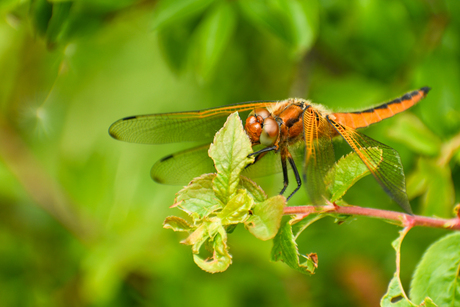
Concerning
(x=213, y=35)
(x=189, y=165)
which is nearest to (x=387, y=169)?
(x=189, y=165)

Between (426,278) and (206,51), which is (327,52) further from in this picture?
(426,278)

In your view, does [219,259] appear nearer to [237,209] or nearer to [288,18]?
[237,209]

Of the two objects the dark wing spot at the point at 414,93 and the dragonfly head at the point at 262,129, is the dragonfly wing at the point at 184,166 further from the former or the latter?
the dark wing spot at the point at 414,93

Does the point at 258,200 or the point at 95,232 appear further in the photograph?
the point at 95,232

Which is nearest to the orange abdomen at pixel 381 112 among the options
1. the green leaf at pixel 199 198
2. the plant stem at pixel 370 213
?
the plant stem at pixel 370 213

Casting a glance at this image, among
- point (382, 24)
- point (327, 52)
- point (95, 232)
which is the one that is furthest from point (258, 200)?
point (95, 232)

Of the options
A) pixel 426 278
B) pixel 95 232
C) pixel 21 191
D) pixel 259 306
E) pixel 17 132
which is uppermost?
pixel 17 132
